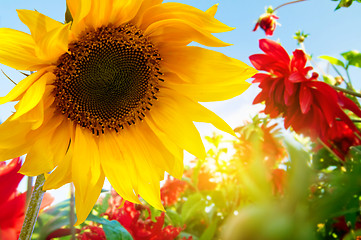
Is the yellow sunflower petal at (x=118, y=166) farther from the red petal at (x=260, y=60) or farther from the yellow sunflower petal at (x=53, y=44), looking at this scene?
the red petal at (x=260, y=60)

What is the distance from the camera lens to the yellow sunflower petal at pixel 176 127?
0.59 meters

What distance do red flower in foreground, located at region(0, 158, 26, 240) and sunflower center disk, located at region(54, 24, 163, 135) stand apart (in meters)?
0.13

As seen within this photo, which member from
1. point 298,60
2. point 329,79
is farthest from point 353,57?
point 298,60

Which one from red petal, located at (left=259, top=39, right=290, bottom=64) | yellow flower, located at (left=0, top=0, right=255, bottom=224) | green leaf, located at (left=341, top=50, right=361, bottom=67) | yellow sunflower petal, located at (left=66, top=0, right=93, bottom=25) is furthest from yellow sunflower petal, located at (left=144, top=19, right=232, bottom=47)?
green leaf, located at (left=341, top=50, right=361, bottom=67)

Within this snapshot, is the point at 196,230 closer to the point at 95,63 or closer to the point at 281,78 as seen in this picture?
the point at 281,78

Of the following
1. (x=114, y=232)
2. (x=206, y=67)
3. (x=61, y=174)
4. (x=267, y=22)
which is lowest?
(x=114, y=232)

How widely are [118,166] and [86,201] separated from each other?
10 cm

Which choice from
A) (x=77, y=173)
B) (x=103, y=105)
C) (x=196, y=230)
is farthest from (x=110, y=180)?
(x=196, y=230)

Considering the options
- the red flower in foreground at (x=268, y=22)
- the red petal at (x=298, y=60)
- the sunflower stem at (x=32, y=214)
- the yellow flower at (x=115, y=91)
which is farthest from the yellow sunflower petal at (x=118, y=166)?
the red flower in foreground at (x=268, y=22)

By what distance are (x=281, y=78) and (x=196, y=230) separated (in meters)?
0.57

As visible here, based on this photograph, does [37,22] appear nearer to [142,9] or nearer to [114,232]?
[142,9]

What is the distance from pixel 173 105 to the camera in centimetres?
65

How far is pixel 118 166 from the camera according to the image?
585 mm

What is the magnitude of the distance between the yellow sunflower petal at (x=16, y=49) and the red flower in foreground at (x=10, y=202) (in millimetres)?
160
